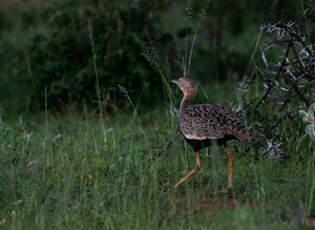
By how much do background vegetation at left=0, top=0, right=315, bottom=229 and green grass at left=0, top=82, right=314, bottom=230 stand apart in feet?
0.05

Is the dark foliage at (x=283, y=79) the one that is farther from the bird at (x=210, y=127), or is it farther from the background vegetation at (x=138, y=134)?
the bird at (x=210, y=127)

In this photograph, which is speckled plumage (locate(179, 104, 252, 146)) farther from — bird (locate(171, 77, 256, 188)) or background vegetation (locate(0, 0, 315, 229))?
background vegetation (locate(0, 0, 315, 229))

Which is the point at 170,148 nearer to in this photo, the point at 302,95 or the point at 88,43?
the point at 302,95

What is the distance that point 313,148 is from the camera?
534 cm

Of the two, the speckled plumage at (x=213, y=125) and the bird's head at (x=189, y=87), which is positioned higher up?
the bird's head at (x=189, y=87)

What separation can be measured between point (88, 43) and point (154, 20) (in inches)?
36.0

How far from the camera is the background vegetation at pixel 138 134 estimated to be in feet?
13.9

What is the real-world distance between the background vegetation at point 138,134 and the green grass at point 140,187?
1 centimetres

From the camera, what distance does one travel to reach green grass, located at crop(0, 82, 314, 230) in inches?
161

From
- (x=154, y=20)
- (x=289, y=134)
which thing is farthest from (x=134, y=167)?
(x=154, y=20)

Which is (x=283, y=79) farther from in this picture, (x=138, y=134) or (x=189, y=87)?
(x=138, y=134)

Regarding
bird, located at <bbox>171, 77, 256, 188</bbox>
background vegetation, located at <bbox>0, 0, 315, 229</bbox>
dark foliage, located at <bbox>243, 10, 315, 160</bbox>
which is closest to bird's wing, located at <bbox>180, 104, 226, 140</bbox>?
bird, located at <bbox>171, 77, 256, 188</bbox>

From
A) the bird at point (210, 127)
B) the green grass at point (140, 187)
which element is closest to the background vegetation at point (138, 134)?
the green grass at point (140, 187)

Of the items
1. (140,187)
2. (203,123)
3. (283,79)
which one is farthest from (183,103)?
(283,79)
